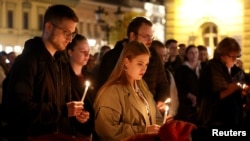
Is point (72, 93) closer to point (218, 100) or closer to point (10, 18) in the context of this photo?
point (218, 100)

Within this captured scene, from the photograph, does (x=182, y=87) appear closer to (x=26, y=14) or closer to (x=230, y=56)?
(x=230, y=56)

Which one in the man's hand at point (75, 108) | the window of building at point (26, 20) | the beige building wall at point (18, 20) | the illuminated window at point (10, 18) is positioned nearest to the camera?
the man's hand at point (75, 108)

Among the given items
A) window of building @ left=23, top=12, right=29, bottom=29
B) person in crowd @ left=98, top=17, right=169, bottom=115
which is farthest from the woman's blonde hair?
window of building @ left=23, top=12, right=29, bottom=29

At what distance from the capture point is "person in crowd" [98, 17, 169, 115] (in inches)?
277

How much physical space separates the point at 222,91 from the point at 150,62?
1.26 m

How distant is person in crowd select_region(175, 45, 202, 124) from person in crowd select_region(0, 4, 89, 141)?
6.24 m

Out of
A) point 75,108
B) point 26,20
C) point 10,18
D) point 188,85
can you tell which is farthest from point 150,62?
point 26,20

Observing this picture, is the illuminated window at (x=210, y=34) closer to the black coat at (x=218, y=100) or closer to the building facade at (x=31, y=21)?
the black coat at (x=218, y=100)

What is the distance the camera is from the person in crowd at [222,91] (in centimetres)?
820

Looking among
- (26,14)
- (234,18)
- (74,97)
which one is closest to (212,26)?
(234,18)

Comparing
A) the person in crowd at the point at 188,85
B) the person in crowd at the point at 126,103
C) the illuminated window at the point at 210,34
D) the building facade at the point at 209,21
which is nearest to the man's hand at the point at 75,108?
the person in crowd at the point at 126,103

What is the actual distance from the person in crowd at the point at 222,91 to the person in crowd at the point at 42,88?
3317 millimetres

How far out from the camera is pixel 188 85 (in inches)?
459

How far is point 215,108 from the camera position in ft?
27.0
